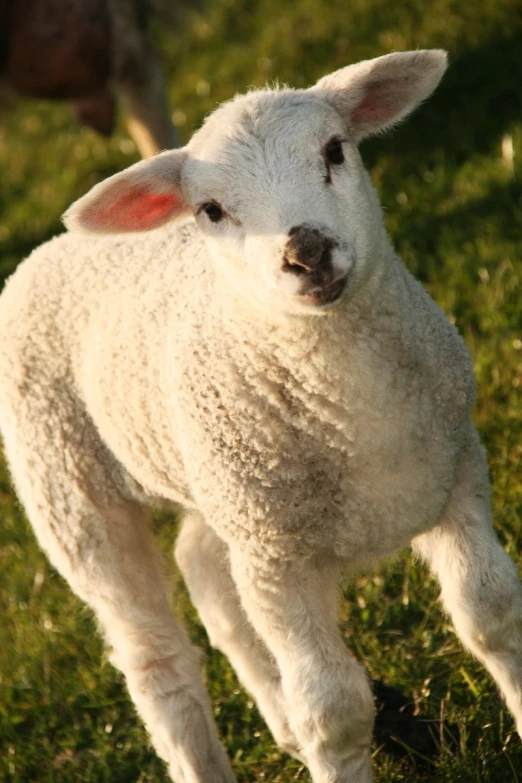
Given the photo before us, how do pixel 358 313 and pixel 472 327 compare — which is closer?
pixel 358 313

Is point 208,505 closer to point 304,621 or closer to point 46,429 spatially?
point 304,621

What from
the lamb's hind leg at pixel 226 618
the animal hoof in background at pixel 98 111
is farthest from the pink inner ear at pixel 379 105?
the animal hoof in background at pixel 98 111

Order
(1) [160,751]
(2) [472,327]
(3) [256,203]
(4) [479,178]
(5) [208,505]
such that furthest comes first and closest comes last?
(4) [479,178] < (2) [472,327] < (1) [160,751] < (5) [208,505] < (3) [256,203]

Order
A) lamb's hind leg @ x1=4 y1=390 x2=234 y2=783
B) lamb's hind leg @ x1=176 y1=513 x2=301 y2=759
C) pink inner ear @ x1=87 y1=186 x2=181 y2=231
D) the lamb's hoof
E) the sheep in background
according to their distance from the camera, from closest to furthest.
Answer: pink inner ear @ x1=87 y1=186 x2=181 y2=231 < the lamb's hoof < lamb's hind leg @ x1=4 y1=390 x2=234 y2=783 < lamb's hind leg @ x1=176 y1=513 x2=301 y2=759 < the sheep in background

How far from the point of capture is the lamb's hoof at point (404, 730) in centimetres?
373

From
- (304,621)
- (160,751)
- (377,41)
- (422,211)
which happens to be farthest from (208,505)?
(377,41)

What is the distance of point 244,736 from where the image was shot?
4.35 m

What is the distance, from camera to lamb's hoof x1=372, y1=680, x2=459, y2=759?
3.73 m

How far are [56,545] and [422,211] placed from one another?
3008 millimetres

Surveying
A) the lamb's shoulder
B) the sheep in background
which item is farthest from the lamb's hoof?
the sheep in background

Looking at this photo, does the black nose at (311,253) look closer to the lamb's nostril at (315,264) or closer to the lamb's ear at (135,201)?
the lamb's nostril at (315,264)

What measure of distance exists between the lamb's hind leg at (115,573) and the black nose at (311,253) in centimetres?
131

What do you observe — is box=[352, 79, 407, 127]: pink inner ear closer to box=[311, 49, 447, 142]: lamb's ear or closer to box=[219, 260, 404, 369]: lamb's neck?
box=[311, 49, 447, 142]: lamb's ear

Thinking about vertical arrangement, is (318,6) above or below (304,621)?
above
